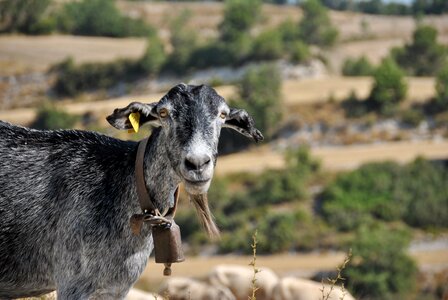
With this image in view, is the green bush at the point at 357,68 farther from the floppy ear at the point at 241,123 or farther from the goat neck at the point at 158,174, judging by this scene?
the goat neck at the point at 158,174

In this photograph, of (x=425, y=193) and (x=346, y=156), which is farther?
(x=346, y=156)

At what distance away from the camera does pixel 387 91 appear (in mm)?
132125

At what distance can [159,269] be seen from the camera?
78000 millimetres

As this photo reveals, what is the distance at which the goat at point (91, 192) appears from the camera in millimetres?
9742

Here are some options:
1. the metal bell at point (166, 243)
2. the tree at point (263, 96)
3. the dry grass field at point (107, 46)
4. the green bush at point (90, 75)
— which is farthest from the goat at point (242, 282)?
the green bush at point (90, 75)

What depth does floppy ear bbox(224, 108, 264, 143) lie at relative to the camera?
10.1 metres

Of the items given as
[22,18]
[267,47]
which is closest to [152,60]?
[267,47]

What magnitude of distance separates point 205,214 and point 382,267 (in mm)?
75958

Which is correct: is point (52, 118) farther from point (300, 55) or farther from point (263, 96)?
point (300, 55)

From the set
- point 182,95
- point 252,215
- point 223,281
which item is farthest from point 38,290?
point 252,215

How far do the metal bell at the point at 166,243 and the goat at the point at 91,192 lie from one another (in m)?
0.11

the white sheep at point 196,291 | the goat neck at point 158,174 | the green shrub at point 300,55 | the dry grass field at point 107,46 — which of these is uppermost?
the dry grass field at point 107,46

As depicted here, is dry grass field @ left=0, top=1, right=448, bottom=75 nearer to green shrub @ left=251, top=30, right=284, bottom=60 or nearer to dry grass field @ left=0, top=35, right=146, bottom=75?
dry grass field @ left=0, top=35, right=146, bottom=75

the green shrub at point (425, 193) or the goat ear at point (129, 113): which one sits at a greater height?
the goat ear at point (129, 113)
